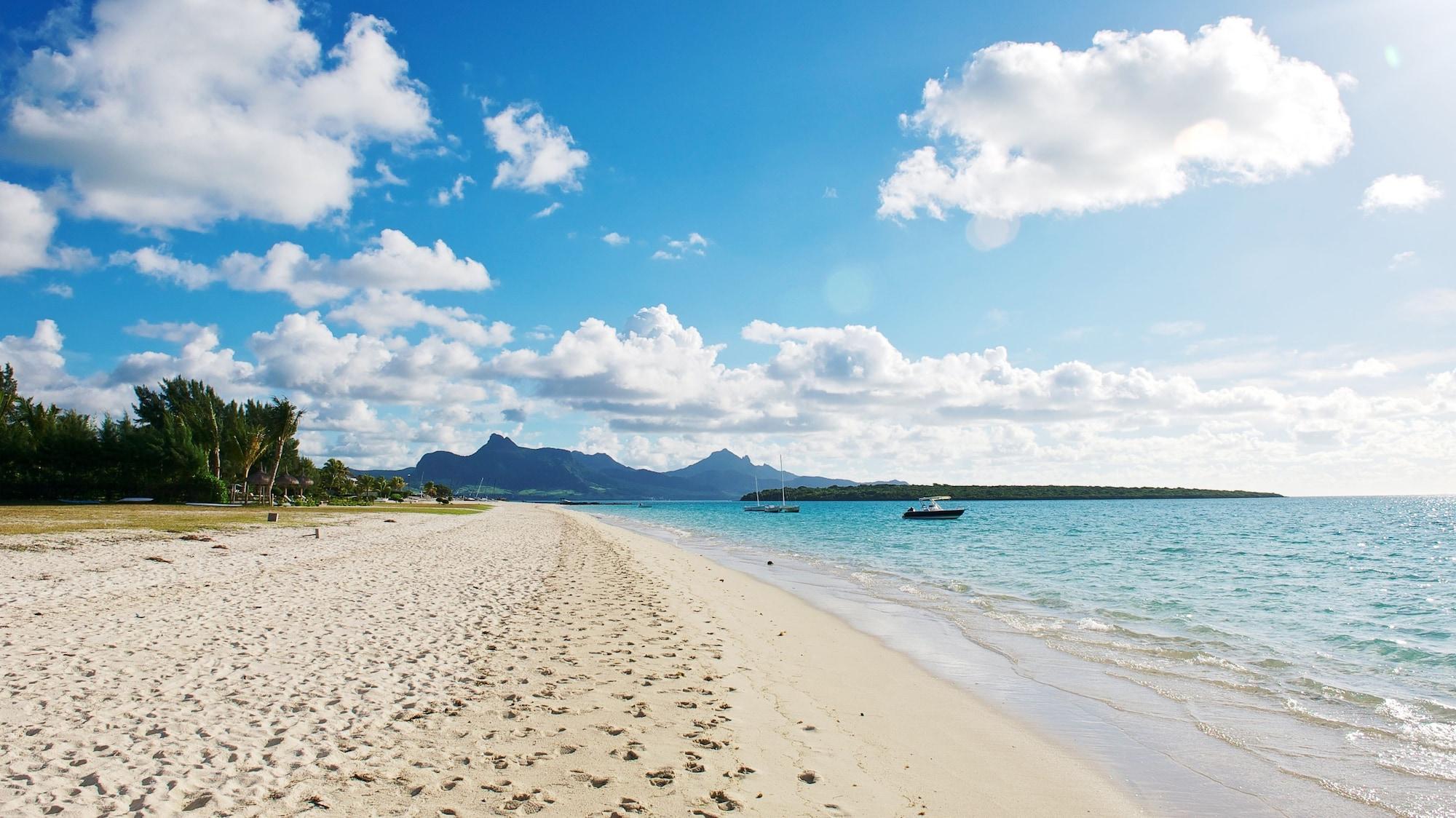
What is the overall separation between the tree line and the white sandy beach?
50913mm

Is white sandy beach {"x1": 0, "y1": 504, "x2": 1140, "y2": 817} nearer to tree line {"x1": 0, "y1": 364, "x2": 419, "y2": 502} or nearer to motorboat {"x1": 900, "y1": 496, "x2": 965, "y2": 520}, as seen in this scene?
tree line {"x1": 0, "y1": 364, "x2": 419, "y2": 502}

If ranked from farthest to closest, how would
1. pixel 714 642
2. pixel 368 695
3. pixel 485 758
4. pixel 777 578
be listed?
pixel 777 578 → pixel 714 642 → pixel 368 695 → pixel 485 758

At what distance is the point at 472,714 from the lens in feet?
24.7

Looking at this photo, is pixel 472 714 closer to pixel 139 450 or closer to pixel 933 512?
pixel 139 450

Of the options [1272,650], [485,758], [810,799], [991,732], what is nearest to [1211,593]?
[1272,650]

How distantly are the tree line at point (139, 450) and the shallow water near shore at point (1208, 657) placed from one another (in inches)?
1990

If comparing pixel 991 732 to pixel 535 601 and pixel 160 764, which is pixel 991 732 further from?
pixel 535 601

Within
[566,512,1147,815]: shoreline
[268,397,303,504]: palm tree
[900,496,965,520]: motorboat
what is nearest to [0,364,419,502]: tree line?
[268,397,303,504]: palm tree

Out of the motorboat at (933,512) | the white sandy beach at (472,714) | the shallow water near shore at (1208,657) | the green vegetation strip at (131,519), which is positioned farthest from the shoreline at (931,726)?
the motorboat at (933,512)

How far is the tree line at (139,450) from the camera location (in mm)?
55562

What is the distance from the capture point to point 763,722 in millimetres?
8008

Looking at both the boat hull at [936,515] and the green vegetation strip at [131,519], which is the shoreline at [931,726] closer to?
the green vegetation strip at [131,519]

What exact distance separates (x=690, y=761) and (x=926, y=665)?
7.24 metres

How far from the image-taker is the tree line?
182 feet
